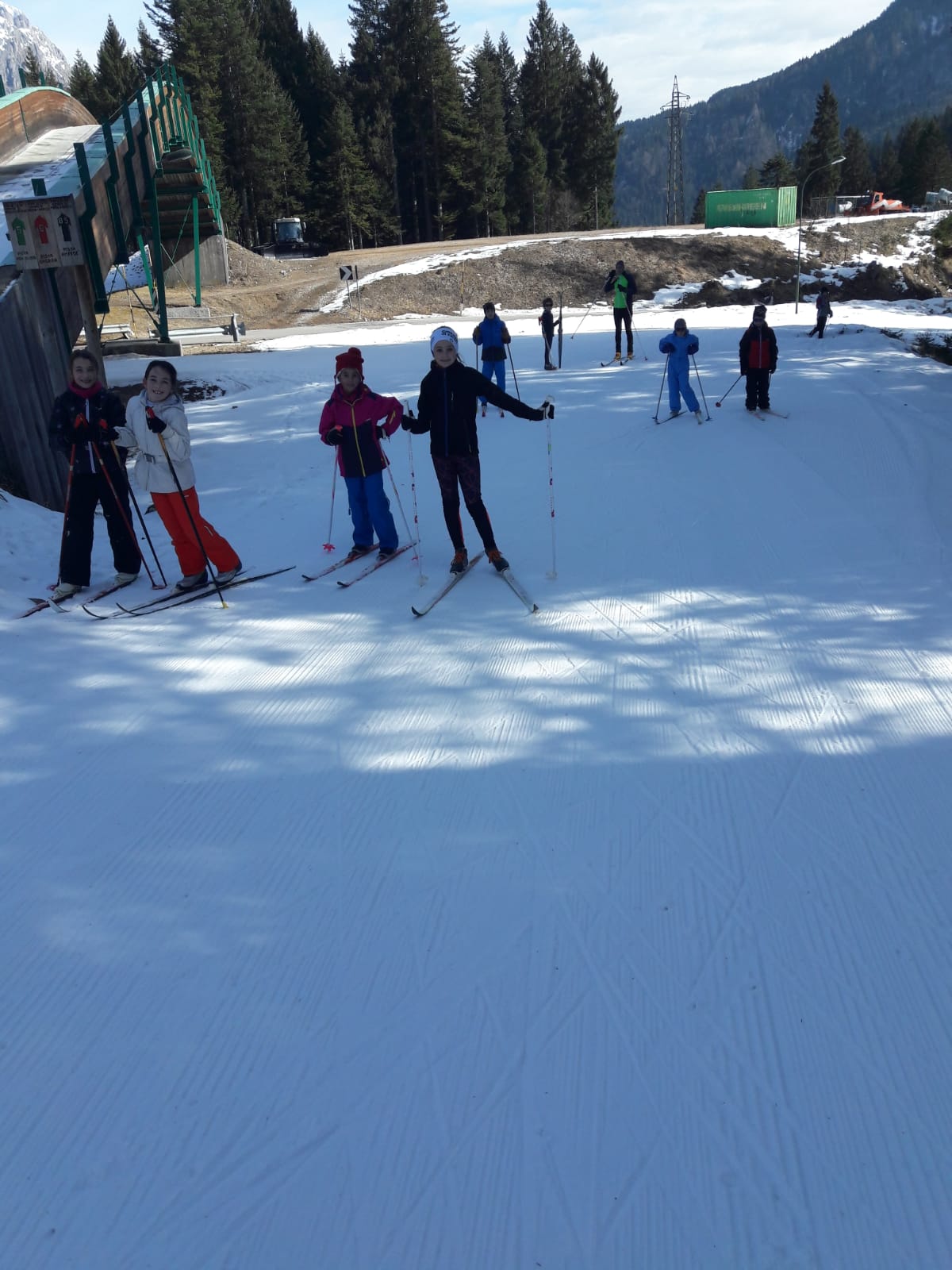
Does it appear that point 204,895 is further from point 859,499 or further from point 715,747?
point 859,499

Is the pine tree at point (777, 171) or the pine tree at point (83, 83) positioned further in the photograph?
the pine tree at point (777, 171)

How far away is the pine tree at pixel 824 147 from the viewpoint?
79.0m

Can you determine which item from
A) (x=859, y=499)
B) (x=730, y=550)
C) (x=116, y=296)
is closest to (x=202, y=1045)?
(x=730, y=550)

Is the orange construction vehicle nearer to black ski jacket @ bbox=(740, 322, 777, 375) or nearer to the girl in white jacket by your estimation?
black ski jacket @ bbox=(740, 322, 777, 375)

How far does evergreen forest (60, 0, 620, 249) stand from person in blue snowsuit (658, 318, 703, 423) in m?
39.1

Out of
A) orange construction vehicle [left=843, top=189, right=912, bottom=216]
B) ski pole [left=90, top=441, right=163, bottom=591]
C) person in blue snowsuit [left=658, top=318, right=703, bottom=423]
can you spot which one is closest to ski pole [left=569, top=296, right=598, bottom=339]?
person in blue snowsuit [left=658, top=318, right=703, bottom=423]

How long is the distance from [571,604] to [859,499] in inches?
151

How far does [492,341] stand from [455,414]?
758 cm

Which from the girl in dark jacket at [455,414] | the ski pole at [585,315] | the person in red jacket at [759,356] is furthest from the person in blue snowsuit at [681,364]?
the ski pole at [585,315]

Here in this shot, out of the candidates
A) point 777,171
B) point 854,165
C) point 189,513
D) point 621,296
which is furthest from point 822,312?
point 854,165

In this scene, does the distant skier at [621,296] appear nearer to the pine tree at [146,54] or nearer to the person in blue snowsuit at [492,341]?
the person in blue snowsuit at [492,341]

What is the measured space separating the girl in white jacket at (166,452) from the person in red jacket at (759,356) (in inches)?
322

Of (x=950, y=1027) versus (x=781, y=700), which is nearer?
(x=950, y=1027)

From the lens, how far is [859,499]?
8719mm
